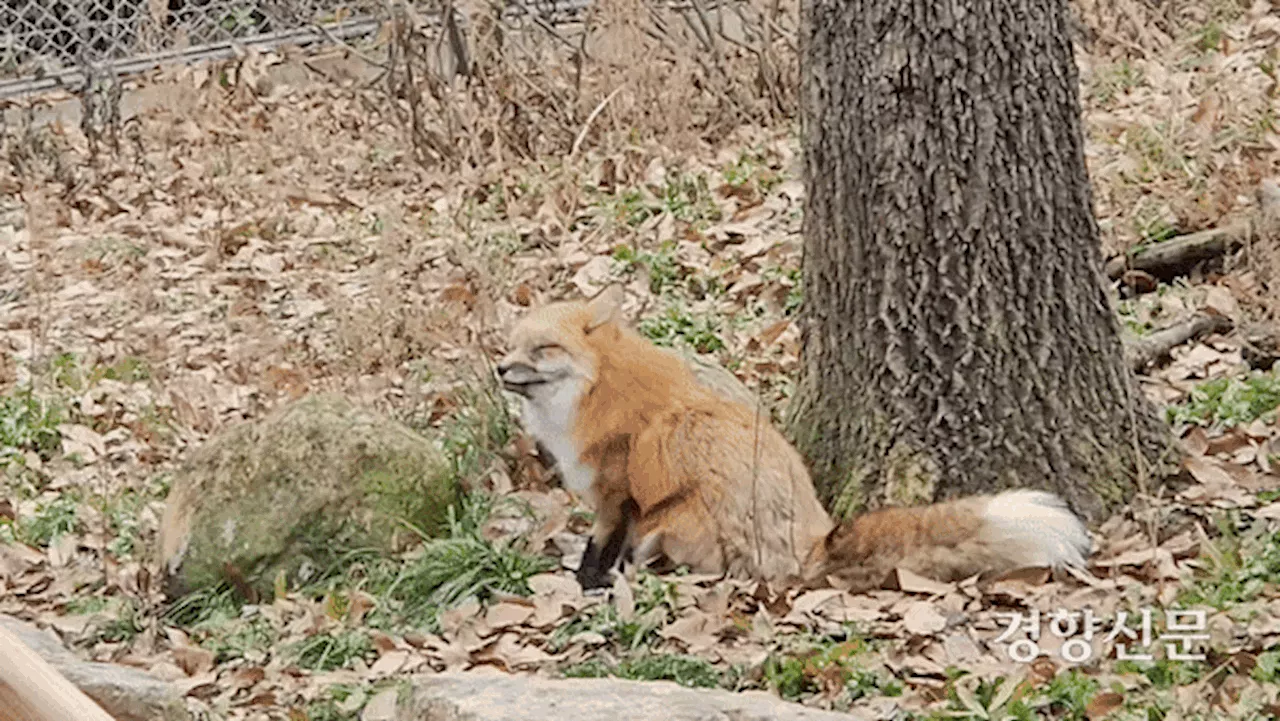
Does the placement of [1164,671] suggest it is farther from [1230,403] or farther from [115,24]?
[115,24]

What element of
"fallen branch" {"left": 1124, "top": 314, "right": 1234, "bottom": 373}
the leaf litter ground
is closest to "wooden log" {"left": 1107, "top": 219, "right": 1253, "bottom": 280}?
the leaf litter ground

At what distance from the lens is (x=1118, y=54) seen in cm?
1105

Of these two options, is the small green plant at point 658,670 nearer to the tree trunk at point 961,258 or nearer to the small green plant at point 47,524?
the tree trunk at point 961,258

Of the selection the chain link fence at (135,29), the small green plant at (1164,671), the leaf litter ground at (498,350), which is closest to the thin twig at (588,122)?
the leaf litter ground at (498,350)

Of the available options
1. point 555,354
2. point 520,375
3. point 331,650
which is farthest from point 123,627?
point 555,354

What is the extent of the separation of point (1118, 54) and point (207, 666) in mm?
7028

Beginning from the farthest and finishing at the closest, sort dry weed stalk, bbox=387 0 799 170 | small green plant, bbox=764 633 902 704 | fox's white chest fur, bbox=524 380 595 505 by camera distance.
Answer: dry weed stalk, bbox=387 0 799 170 → fox's white chest fur, bbox=524 380 595 505 → small green plant, bbox=764 633 902 704

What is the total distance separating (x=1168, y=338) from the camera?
287 inches

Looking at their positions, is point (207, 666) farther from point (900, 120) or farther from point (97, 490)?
point (900, 120)

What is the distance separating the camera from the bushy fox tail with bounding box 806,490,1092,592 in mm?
5668

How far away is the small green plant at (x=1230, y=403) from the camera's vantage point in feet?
21.7

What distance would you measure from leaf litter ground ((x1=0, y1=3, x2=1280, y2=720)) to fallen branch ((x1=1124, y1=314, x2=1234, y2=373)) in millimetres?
72

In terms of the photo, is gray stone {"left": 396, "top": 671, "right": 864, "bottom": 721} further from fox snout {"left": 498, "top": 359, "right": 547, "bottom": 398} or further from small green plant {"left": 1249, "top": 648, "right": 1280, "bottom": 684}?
fox snout {"left": 498, "top": 359, "right": 547, "bottom": 398}

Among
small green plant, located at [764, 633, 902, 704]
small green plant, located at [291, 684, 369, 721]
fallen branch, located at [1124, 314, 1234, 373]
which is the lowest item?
small green plant, located at [291, 684, 369, 721]
